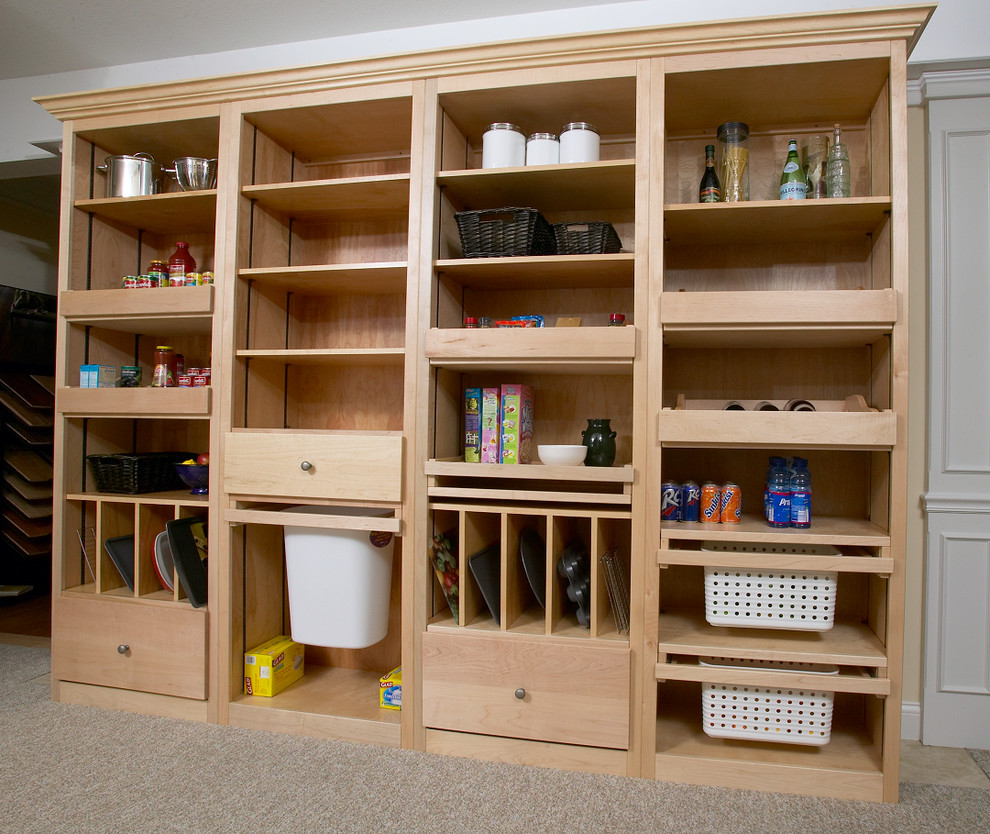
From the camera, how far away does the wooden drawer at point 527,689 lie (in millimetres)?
1891

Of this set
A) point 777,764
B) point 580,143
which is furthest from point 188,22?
point 777,764

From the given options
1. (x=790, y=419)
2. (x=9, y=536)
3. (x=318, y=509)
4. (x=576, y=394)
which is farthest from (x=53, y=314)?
(x=790, y=419)

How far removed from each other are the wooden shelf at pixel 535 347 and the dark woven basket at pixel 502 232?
10.8 inches

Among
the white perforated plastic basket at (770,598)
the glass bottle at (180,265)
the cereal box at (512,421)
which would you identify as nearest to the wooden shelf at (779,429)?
the white perforated plastic basket at (770,598)

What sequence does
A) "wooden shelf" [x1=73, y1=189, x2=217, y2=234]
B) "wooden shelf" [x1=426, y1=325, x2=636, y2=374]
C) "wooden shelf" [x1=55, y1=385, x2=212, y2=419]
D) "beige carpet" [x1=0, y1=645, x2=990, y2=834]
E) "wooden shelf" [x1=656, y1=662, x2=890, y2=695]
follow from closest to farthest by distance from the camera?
"beige carpet" [x1=0, y1=645, x2=990, y2=834] < "wooden shelf" [x1=656, y1=662, x2=890, y2=695] < "wooden shelf" [x1=426, y1=325, x2=636, y2=374] < "wooden shelf" [x1=55, y1=385, x2=212, y2=419] < "wooden shelf" [x1=73, y1=189, x2=217, y2=234]

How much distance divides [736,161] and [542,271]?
690 mm

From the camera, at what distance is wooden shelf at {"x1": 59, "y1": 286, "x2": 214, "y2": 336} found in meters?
2.24

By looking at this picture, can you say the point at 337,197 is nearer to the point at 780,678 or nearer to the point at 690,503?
the point at 690,503

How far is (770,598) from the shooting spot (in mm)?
1871

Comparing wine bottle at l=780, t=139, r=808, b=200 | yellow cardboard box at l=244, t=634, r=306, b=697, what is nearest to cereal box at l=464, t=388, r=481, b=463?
yellow cardboard box at l=244, t=634, r=306, b=697

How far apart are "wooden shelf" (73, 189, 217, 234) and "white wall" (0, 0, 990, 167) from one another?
0.61 meters

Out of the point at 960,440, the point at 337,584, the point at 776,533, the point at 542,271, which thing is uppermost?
the point at 542,271

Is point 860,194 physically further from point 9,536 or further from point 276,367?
point 9,536

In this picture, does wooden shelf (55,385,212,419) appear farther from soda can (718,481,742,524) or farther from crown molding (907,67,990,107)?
crown molding (907,67,990,107)
